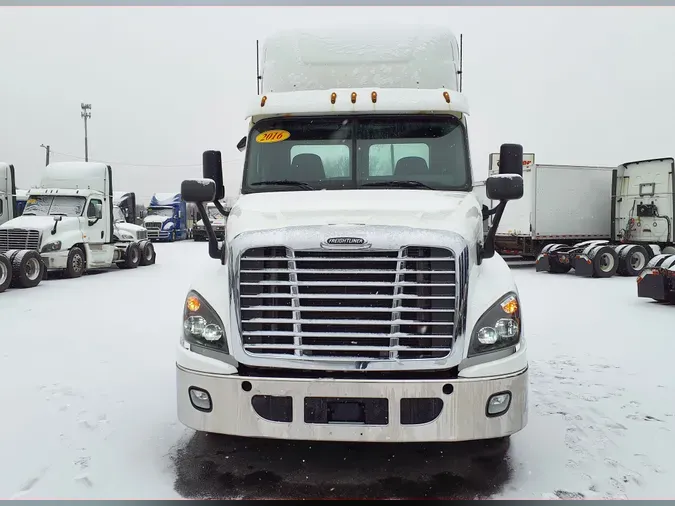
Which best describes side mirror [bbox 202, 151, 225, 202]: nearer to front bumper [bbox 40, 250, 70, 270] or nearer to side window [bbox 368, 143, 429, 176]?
side window [bbox 368, 143, 429, 176]

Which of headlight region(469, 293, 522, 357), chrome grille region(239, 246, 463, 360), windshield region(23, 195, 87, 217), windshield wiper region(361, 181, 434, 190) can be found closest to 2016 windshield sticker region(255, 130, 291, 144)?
windshield wiper region(361, 181, 434, 190)

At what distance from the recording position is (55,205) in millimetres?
17422

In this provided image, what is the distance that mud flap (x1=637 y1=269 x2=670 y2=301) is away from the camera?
11289 mm

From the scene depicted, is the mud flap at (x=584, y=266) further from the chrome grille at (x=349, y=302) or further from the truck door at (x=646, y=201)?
the chrome grille at (x=349, y=302)

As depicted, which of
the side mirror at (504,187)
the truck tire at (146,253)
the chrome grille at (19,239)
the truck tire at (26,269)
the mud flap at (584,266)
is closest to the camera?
the side mirror at (504,187)

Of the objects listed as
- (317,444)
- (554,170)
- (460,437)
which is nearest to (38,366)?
(317,444)

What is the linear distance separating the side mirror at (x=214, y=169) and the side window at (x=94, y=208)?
1379cm

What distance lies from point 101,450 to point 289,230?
7.43 feet

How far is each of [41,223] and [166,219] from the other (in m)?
23.6

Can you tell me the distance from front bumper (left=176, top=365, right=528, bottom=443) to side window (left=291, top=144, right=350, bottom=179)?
201 centimetres

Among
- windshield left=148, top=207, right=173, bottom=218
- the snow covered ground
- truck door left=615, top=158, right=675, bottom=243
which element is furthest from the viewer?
windshield left=148, top=207, right=173, bottom=218

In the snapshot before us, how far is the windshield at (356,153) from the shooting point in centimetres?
486

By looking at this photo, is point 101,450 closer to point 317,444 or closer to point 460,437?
point 317,444

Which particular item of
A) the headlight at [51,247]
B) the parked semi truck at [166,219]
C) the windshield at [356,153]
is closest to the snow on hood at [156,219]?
the parked semi truck at [166,219]
